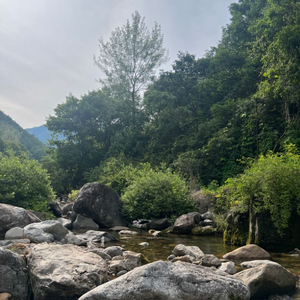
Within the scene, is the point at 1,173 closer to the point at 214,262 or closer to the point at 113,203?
the point at 113,203

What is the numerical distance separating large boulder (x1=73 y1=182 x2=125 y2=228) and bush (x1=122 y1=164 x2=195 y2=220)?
0.52 m

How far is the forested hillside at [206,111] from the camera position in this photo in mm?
17000

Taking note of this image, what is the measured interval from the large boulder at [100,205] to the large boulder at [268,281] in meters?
11.1

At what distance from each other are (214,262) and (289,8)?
1458cm

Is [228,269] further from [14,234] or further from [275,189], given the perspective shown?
[14,234]

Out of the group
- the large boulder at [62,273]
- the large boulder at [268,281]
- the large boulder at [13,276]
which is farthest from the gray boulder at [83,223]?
the large boulder at [268,281]

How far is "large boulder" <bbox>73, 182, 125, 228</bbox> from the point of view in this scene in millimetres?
15711

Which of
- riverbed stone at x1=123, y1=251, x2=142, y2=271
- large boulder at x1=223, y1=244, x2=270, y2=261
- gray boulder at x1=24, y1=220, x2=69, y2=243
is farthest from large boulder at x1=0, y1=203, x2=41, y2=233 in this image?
large boulder at x1=223, y1=244, x2=270, y2=261

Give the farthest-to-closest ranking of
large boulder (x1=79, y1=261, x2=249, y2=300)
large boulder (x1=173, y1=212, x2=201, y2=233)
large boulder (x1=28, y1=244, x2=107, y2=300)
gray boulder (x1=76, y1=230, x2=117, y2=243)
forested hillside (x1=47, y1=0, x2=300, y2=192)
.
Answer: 1. forested hillside (x1=47, y1=0, x2=300, y2=192)
2. large boulder (x1=173, y1=212, x2=201, y2=233)
3. gray boulder (x1=76, y1=230, x2=117, y2=243)
4. large boulder (x1=28, y1=244, x2=107, y2=300)
5. large boulder (x1=79, y1=261, x2=249, y2=300)

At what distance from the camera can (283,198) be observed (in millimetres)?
8930

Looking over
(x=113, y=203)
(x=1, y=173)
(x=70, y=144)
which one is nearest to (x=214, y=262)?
(x=113, y=203)

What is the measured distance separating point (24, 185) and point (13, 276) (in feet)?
33.3

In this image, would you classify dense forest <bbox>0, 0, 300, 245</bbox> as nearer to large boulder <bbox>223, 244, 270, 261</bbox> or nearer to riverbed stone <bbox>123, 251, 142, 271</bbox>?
large boulder <bbox>223, 244, 270, 261</bbox>

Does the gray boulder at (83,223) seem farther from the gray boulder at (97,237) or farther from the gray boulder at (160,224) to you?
the gray boulder at (97,237)
